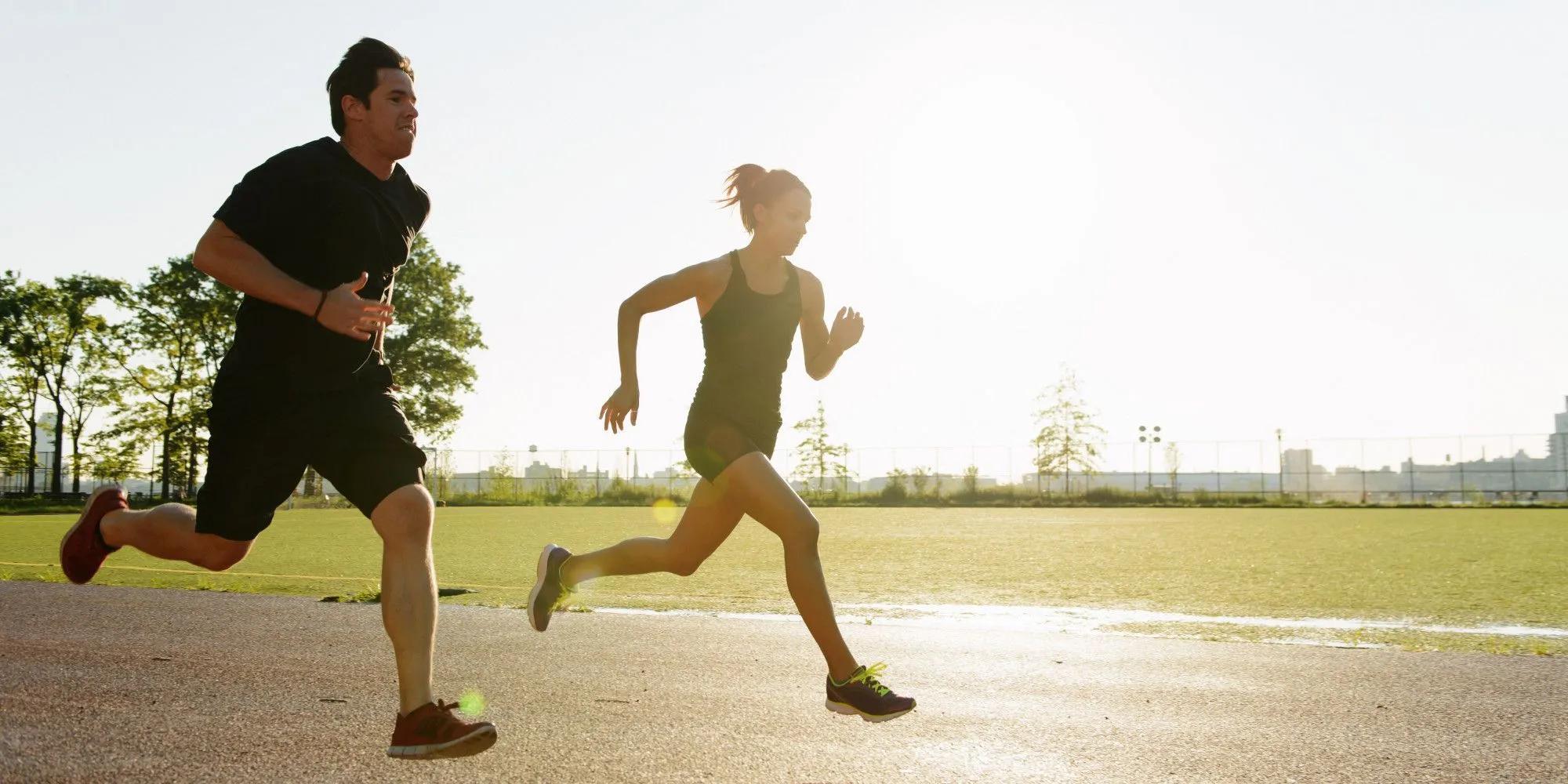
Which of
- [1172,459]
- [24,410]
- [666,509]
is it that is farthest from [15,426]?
[1172,459]

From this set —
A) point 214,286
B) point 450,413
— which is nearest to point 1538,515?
point 450,413

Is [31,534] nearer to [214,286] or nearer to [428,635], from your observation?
[428,635]

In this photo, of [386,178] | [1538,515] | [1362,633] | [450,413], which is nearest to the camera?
[386,178]

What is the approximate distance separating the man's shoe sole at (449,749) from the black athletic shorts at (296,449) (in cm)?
76

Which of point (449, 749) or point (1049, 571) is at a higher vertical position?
point (449, 749)

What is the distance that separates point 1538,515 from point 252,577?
39.2 m

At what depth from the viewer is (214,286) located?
2023 inches

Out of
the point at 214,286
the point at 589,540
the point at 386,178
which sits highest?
the point at 214,286

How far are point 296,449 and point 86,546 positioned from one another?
1429mm

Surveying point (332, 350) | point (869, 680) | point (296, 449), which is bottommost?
point (869, 680)

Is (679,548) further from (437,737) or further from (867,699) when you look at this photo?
(437,737)

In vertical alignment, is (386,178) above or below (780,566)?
above

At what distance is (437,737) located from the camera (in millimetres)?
3123

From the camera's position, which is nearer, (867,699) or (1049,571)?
(867,699)
